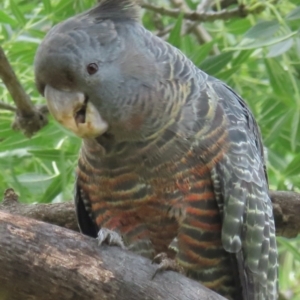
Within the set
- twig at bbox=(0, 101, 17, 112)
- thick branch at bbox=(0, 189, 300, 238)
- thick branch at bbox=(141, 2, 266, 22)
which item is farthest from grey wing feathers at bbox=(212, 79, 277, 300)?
twig at bbox=(0, 101, 17, 112)

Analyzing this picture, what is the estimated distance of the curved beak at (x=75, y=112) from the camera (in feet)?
6.53

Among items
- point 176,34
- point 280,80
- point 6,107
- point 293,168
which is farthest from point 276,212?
point 6,107

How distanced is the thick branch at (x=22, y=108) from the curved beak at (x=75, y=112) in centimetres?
57

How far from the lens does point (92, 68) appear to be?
1.99 meters

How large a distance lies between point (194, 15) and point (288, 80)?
522 millimetres

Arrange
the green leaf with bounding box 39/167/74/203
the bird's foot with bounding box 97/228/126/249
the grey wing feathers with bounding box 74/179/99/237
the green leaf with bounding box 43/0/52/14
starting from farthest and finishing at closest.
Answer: the green leaf with bounding box 43/0/52/14
the green leaf with bounding box 39/167/74/203
the grey wing feathers with bounding box 74/179/99/237
the bird's foot with bounding box 97/228/126/249

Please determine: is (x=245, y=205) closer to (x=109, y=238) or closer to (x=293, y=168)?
(x=293, y=168)

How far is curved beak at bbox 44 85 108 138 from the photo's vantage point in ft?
6.53

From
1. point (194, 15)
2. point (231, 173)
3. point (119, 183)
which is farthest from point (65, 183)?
point (194, 15)

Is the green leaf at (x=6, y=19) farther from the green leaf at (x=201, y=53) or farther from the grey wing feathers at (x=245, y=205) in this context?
the grey wing feathers at (x=245, y=205)

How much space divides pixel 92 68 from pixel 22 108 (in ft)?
2.50

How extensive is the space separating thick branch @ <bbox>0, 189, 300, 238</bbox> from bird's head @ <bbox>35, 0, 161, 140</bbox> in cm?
49

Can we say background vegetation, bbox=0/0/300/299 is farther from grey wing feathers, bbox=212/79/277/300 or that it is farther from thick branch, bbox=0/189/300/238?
grey wing feathers, bbox=212/79/277/300

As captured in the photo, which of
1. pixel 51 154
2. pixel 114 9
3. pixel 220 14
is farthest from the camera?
pixel 220 14
